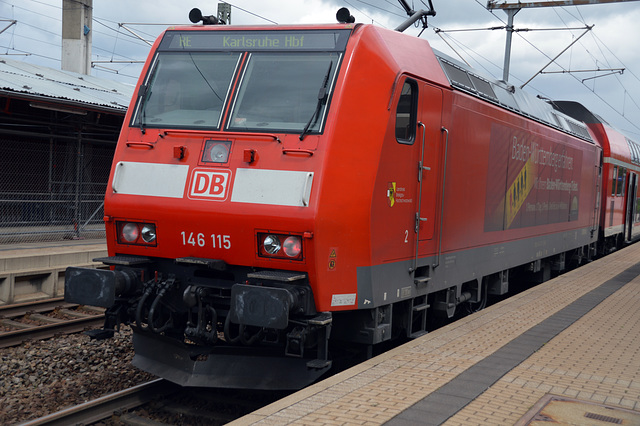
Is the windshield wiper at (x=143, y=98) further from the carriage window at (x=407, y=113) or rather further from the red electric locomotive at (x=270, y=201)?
the carriage window at (x=407, y=113)

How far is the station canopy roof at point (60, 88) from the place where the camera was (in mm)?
13234

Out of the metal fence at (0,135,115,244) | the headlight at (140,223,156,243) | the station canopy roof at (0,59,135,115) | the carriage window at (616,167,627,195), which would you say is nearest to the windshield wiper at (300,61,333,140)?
the headlight at (140,223,156,243)

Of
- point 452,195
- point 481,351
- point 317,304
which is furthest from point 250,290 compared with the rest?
point 452,195

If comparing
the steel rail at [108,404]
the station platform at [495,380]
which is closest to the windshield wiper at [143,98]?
the steel rail at [108,404]

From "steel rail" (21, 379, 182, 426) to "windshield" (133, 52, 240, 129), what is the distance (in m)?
2.53

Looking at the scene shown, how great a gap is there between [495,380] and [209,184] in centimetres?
304

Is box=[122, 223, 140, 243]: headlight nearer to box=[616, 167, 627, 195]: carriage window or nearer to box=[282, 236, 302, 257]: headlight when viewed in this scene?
box=[282, 236, 302, 257]: headlight

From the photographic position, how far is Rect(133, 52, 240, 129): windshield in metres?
6.57

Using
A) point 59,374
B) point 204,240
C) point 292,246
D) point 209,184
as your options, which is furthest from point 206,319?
point 59,374

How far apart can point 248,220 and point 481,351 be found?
9.12ft

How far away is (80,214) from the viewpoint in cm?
1627

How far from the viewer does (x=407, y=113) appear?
6.80 metres

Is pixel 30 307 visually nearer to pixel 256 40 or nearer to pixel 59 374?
pixel 59 374

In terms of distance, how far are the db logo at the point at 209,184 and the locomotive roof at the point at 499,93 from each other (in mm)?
3067
